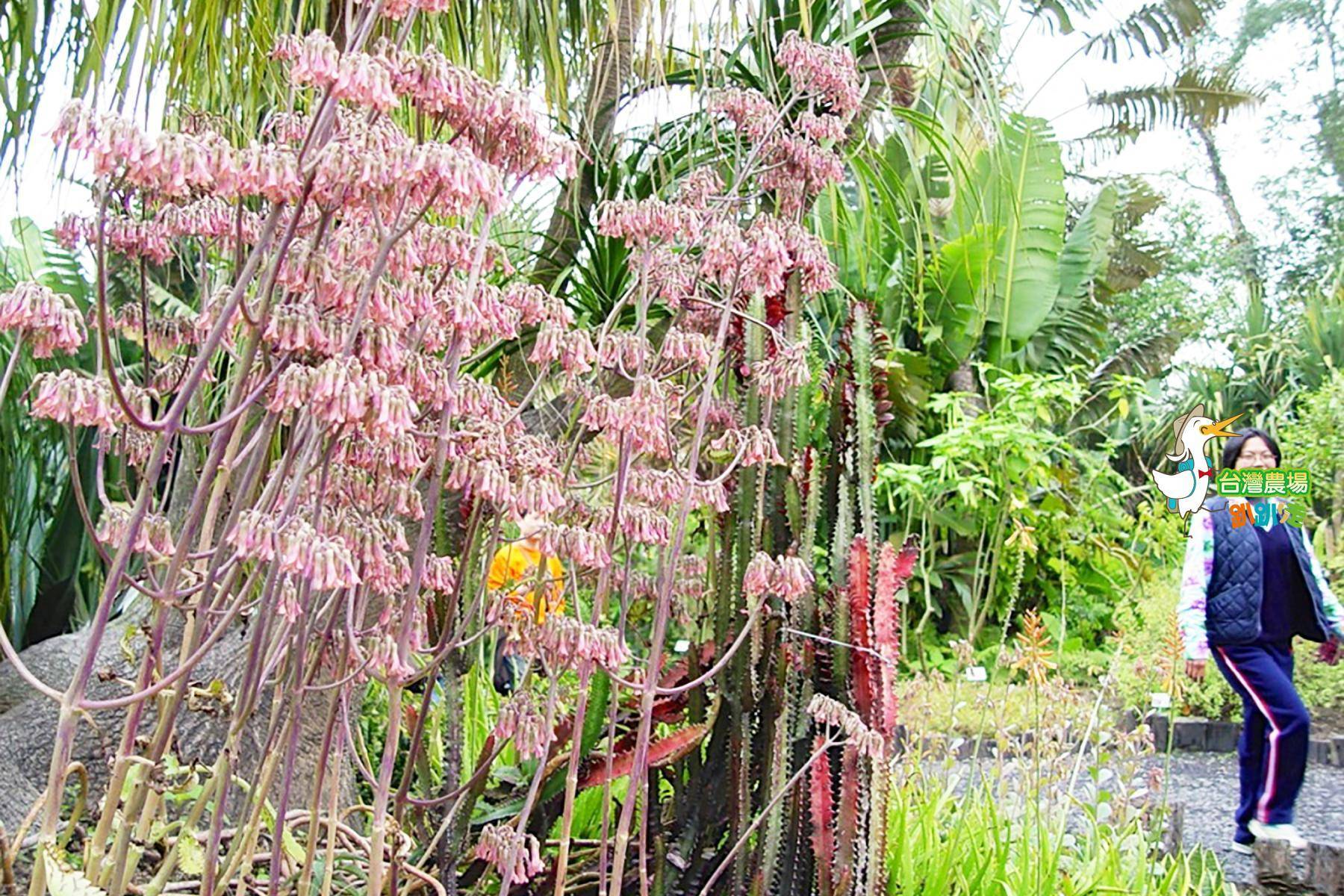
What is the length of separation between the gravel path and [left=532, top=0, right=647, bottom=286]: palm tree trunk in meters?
2.73

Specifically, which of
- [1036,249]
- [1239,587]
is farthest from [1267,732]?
[1036,249]

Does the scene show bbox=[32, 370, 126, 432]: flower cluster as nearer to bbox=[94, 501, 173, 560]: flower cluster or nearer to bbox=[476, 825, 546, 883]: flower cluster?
bbox=[94, 501, 173, 560]: flower cluster

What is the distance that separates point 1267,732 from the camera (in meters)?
3.76

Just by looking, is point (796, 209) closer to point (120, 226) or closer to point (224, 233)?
point (224, 233)

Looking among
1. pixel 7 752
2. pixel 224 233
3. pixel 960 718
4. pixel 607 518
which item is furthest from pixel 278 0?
pixel 960 718

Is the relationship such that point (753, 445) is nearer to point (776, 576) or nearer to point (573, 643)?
point (776, 576)

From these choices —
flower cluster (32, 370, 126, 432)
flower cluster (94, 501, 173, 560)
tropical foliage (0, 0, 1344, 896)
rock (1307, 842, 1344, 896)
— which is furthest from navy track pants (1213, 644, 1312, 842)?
flower cluster (32, 370, 126, 432)

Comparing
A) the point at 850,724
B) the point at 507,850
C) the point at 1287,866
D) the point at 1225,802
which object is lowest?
the point at 1225,802

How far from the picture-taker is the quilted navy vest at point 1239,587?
147 inches

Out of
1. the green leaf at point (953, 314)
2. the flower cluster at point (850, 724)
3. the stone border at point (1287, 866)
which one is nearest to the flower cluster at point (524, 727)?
the flower cluster at point (850, 724)

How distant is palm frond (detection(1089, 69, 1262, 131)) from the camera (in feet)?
39.5

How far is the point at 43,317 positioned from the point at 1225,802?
16.0ft

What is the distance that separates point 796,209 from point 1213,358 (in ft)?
46.7

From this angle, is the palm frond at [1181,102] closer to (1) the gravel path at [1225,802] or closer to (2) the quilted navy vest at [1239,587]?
(1) the gravel path at [1225,802]
